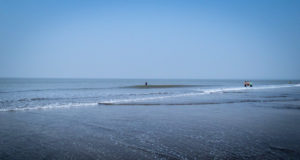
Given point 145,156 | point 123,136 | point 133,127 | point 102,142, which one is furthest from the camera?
point 133,127

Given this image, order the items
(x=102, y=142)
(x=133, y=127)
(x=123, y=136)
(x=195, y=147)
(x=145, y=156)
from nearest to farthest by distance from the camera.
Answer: (x=145, y=156), (x=195, y=147), (x=102, y=142), (x=123, y=136), (x=133, y=127)

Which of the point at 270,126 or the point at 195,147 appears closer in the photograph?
the point at 195,147

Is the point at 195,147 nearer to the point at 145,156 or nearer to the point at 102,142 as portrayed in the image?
the point at 145,156

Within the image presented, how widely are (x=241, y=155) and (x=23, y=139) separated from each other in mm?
7564

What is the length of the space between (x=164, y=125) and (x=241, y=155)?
449cm

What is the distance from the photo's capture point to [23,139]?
7242mm

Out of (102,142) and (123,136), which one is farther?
(123,136)

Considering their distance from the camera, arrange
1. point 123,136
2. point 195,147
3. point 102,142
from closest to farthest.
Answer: point 195,147 → point 102,142 → point 123,136

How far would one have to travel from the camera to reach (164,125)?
9672 millimetres

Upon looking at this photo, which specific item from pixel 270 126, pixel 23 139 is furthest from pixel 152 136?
pixel 270 126

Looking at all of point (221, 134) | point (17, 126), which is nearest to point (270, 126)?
point (221, 134)

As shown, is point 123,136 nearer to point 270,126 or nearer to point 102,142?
point 102,142

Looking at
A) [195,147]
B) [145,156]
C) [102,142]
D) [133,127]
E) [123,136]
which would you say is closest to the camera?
[145,156]

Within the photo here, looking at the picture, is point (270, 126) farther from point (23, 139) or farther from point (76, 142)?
point (23, 139)
